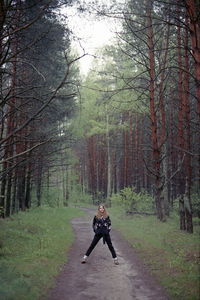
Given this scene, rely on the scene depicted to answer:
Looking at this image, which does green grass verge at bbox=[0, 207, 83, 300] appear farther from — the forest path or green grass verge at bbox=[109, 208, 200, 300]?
green grass verge at bbox=[109, 208, 200, 300]

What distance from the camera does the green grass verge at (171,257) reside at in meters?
6.26

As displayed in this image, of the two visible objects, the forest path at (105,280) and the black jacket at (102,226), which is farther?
the black jacket at (102,226)

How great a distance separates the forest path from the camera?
5.96m

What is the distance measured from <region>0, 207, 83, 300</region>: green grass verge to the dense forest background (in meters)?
1.64

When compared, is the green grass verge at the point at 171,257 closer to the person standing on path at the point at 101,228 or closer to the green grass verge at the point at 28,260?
the person standing on path at the point at 101,228

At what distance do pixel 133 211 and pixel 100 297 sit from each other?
16.1 metres

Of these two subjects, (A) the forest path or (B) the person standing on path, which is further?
(B) the person standing on path

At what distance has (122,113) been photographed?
31125 millimetres

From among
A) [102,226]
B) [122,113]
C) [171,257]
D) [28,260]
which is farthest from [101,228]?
[122,113]

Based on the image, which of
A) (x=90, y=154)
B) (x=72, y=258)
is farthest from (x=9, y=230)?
(x=90, y=154)

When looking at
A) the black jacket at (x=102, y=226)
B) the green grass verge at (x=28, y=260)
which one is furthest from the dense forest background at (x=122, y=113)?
the black jacket at (x=102, y=226)

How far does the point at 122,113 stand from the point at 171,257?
2348 centimetres

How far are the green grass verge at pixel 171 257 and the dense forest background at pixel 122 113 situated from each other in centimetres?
214

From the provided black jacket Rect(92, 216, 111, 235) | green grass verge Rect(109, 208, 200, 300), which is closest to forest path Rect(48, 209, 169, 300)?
green grass verge Rect(109, 208, 200, 300)
